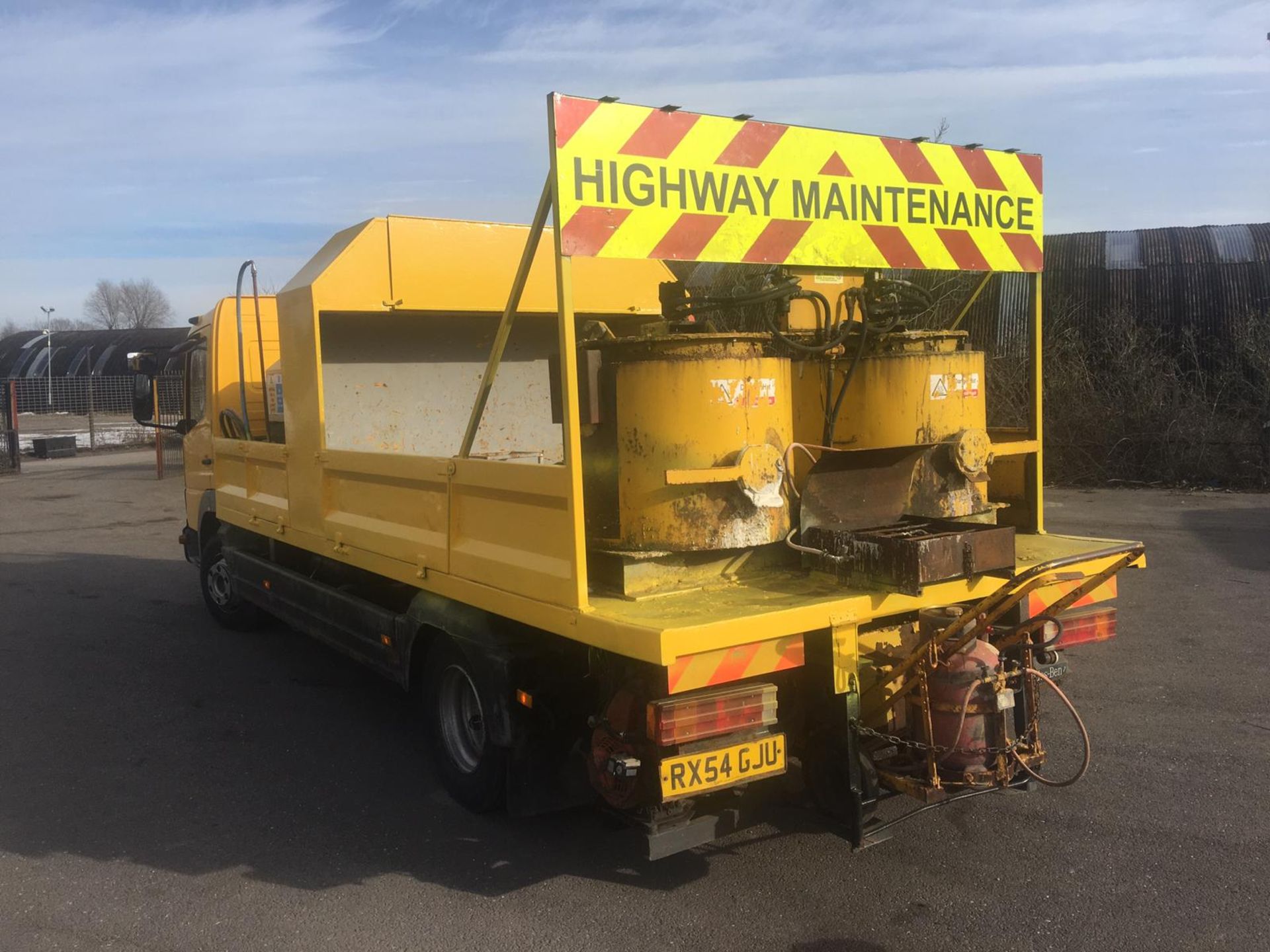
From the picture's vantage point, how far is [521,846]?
4219mm

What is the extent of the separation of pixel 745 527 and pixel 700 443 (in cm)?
35

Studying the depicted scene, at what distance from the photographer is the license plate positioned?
3.26 metres

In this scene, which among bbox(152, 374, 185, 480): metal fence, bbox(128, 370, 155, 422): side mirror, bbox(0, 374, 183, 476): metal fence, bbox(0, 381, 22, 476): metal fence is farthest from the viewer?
bbox(0, 374, 183, 476): metal fence

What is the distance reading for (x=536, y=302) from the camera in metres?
6.43

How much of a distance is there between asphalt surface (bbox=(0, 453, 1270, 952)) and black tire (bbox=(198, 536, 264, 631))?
1124 millimetres

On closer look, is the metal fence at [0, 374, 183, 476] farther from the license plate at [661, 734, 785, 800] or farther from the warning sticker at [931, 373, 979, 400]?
the license plate at [661, 734, 785, 800]

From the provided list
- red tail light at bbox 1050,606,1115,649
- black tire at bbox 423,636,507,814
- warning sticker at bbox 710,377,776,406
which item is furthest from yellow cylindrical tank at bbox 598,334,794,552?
red tail light at bbox 1050,606,1115,649

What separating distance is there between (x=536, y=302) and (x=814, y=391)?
102 inches

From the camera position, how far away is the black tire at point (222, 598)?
8008 mm

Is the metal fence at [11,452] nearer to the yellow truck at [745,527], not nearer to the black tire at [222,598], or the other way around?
the black tire at [222,598]

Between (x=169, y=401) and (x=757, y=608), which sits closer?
(x=757, y=608)

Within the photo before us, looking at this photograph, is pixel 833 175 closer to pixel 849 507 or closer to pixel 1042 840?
pixel 849 507

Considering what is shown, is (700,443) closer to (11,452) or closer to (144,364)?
(144,364)

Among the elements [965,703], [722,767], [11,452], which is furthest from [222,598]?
[11,452]
